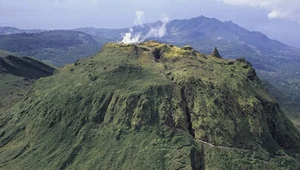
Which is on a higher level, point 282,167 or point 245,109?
point 245,109

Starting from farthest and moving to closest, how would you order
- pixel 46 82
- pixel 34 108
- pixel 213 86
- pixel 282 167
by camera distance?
pixel 46 82 → pixel 34 108 → pixel 213 86 → pixel 282 167

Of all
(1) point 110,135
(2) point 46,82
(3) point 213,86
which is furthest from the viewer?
(2) point 46,82

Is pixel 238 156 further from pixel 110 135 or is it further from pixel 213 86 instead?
pixel 110 135

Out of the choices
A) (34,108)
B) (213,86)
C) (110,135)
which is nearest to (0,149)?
(34,108)

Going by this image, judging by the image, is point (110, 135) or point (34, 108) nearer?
point (110, 135)

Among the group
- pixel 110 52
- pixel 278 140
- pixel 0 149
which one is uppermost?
pixel 110 52

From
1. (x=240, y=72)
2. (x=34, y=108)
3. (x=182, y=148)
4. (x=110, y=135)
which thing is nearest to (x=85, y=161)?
(x=110, y=135)

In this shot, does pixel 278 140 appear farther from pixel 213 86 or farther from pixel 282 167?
pixel 213 86
